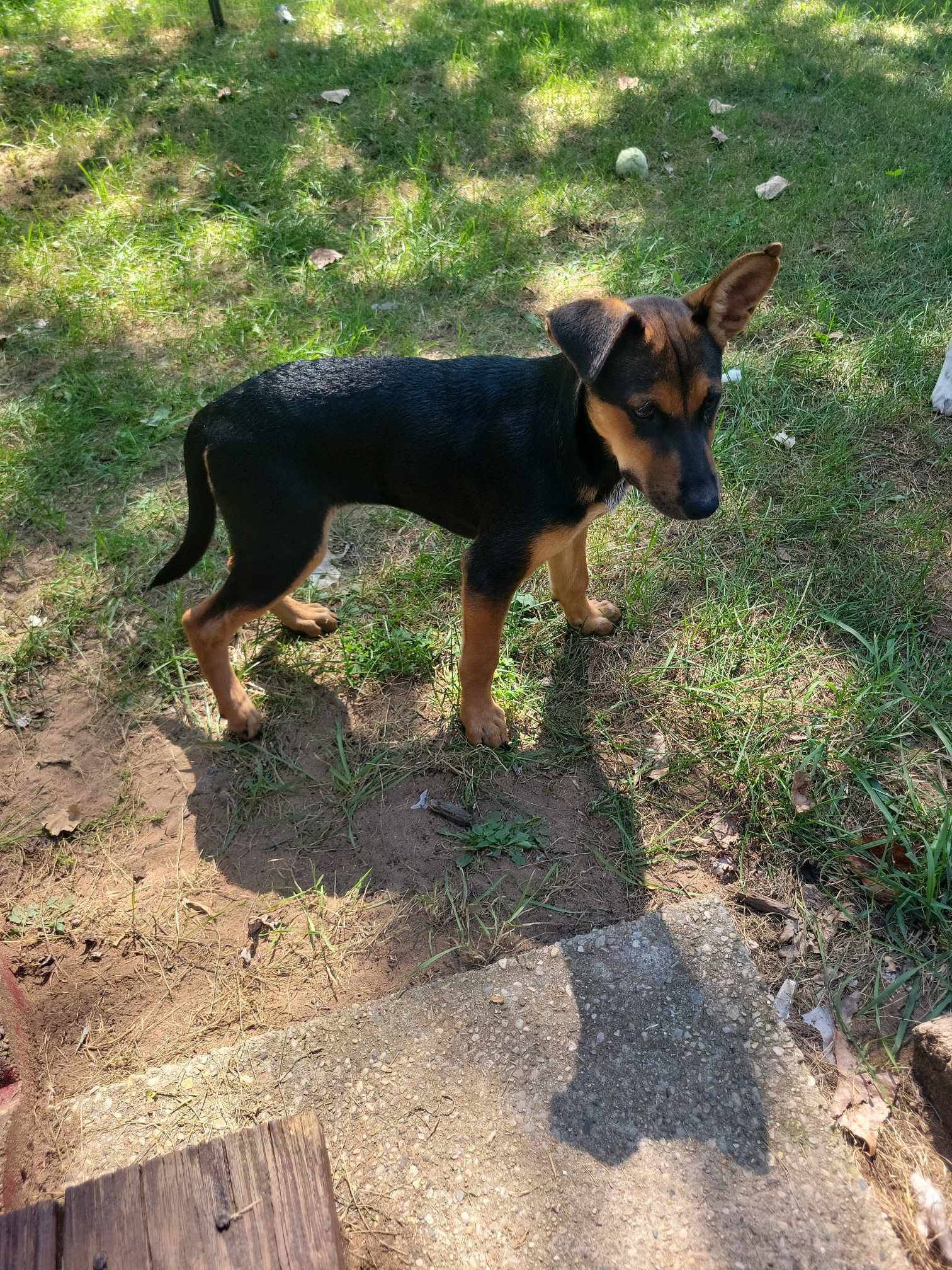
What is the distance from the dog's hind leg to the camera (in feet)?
9.80

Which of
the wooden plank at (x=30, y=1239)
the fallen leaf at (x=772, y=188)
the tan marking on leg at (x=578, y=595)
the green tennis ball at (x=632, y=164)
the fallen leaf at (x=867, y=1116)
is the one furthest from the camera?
the green tennis ball at (x=632, y=164)

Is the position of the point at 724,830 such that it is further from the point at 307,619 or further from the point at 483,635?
the point at 307,619

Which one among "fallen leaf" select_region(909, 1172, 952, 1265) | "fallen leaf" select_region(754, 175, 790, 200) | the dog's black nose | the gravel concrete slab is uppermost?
the dog's black nose

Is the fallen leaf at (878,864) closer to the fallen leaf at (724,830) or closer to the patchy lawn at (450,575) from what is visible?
the patchy lawn at (450,575)

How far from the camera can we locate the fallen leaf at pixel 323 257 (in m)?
5.63

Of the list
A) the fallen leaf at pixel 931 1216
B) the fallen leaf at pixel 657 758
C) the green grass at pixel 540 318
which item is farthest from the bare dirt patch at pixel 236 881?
the fallen leaf at pixel 931 1216

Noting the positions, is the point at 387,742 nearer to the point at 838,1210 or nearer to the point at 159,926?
the point at 159,926

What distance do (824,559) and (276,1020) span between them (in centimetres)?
322

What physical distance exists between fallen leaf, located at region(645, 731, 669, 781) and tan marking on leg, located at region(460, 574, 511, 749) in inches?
23.8

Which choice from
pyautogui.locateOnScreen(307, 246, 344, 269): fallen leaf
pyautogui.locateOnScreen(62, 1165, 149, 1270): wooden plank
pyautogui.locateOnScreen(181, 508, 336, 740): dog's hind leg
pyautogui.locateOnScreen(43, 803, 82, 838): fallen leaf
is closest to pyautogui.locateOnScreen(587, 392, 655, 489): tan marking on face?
pyautogui.locateOnScreen(181, 508, 336, 740): dog's hind leg

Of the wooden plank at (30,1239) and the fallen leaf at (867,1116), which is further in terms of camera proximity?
the fallen leaf at (867,1116)

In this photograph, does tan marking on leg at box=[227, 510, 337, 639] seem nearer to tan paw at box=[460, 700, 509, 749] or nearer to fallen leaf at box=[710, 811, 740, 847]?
tan paw at box=[460, 700, 509, 749]

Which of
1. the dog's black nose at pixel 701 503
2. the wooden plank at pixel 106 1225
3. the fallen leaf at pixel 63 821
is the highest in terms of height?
the dog's black nose at pixel 701 503

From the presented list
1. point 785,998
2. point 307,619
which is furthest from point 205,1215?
point 307,619
